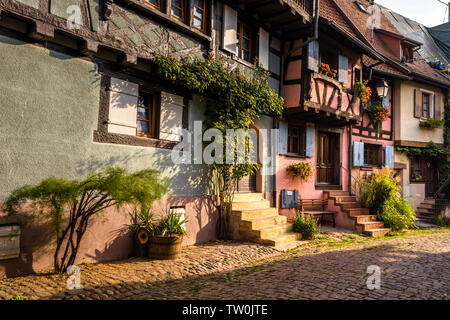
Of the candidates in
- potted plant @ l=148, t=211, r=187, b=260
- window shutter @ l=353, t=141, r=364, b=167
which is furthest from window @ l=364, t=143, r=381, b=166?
potted plant @ l=148, t=211, r=187, b=260

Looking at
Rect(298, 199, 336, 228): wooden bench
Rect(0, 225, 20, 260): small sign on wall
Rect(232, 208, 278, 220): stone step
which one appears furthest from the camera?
Rect(298, 199, 336, 228): wooden bench

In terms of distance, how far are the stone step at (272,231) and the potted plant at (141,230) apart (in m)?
2.47

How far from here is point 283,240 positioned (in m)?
7.68

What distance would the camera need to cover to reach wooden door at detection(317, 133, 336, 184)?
11648 mm

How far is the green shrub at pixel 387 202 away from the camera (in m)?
10.5

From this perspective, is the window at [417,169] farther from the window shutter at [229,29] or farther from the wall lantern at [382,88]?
the window shutter at [229,29]

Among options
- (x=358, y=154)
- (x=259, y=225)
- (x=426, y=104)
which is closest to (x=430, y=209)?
(x=358, y=154)

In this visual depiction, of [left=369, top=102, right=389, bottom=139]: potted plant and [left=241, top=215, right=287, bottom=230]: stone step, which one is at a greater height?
[left=369, top=102, right=389, bottom=139]: potted plant

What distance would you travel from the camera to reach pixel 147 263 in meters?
5.65

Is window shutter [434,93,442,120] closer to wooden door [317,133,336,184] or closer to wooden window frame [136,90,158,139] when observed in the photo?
wooden door [317,133,336,184]

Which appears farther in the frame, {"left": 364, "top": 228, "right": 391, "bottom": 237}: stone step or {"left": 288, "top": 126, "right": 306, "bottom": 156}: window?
{"left": 288, "top": 126, "right": 306, "bottom": 156}: window

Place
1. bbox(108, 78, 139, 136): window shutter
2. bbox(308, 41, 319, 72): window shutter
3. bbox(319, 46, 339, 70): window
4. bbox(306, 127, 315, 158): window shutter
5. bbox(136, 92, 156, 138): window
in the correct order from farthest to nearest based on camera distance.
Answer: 1. bbox(319, 46, 339, 70): window
2. bbox(306, 127, 315, 158): window shutter
3. bbox(308, 41, 319, 72): window shutter
4. bbox(136, 92, 156, 138): window
5. bbox(108, 78, 139, 136): window shutter

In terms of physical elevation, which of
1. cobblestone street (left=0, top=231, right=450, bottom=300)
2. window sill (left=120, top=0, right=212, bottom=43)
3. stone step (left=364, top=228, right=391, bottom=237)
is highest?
window sill (left=120, top=0, right=212, bottom=43)

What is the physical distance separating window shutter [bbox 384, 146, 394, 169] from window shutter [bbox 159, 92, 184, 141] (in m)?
9.96
